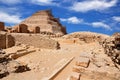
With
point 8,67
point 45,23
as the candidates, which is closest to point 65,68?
point 8,67

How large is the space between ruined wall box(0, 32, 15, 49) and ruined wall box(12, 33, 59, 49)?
62cm

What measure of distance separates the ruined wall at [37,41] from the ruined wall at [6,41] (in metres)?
0.62

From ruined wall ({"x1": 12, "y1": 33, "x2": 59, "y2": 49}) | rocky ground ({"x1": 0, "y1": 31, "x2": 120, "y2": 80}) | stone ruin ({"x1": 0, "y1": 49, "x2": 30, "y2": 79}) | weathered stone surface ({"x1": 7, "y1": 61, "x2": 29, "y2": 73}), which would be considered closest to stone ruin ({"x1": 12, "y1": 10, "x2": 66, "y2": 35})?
ruined wall ({"x1": 12, "y1": 33, "x2": 59, "y2": 49})

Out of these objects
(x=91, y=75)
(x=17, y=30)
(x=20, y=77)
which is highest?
(x=17, y=30)

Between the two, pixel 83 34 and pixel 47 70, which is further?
pixel 83 34

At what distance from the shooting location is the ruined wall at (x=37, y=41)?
17734 mm

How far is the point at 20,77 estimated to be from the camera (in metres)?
9.16

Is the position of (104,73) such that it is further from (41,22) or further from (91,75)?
(41,22)

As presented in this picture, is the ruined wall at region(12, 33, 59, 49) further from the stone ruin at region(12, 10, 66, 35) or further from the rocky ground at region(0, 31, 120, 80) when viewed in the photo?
the stone ruin at region(12, 10, 66, 35)

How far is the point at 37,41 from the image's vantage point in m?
18.1

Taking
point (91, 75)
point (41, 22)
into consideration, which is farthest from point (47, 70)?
point (41, 22)

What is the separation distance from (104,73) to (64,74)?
9.79ft

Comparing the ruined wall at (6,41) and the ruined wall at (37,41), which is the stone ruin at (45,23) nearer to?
the ruined wall at (37,41)

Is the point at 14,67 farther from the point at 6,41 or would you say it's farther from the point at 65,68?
the point at 6,41
